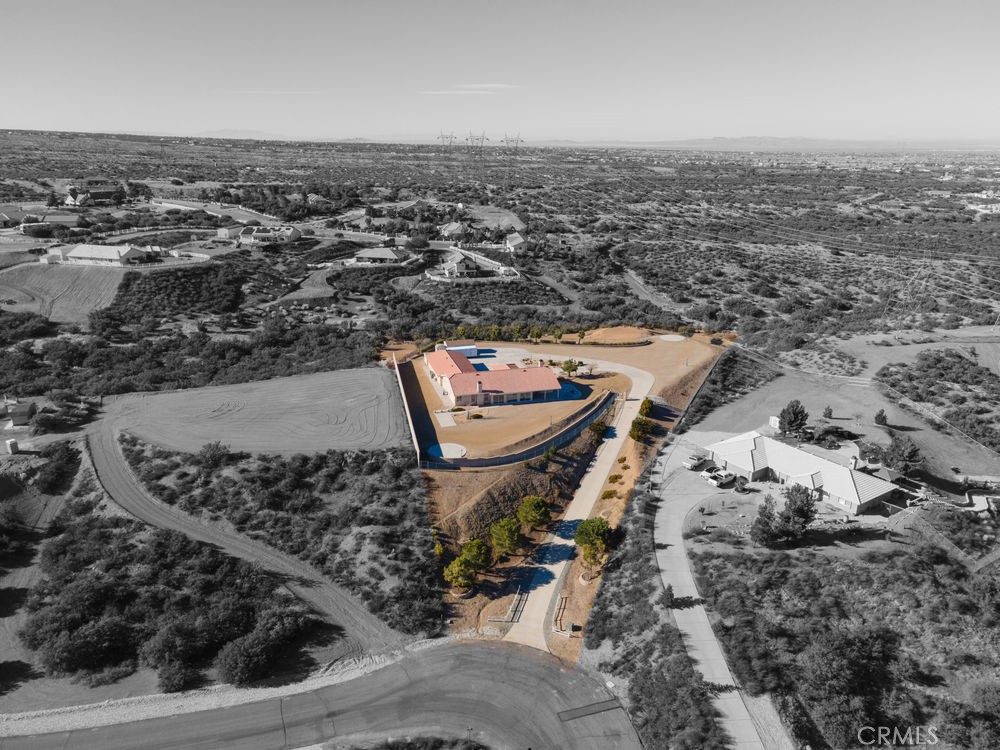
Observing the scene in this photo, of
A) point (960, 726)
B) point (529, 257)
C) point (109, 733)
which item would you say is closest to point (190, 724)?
point (109, 733)

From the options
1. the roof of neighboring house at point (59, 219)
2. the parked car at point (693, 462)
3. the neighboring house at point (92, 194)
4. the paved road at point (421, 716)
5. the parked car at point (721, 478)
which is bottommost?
the paved road at point (421, 716)

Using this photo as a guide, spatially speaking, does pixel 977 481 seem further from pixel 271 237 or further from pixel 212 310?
pixel 271 237

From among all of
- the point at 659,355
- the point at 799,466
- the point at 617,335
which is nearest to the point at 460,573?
the point at 799,466

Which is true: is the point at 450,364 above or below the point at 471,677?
above

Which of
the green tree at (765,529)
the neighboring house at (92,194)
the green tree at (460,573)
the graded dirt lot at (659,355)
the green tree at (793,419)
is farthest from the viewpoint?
the neighboring house at (92,194)

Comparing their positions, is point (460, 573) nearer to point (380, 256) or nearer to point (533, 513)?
point (533, 513)

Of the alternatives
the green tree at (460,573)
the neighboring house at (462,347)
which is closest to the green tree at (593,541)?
the green tree at (460,573)

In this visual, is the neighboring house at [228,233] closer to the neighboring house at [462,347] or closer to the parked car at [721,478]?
the neighboring house at [462,347]
